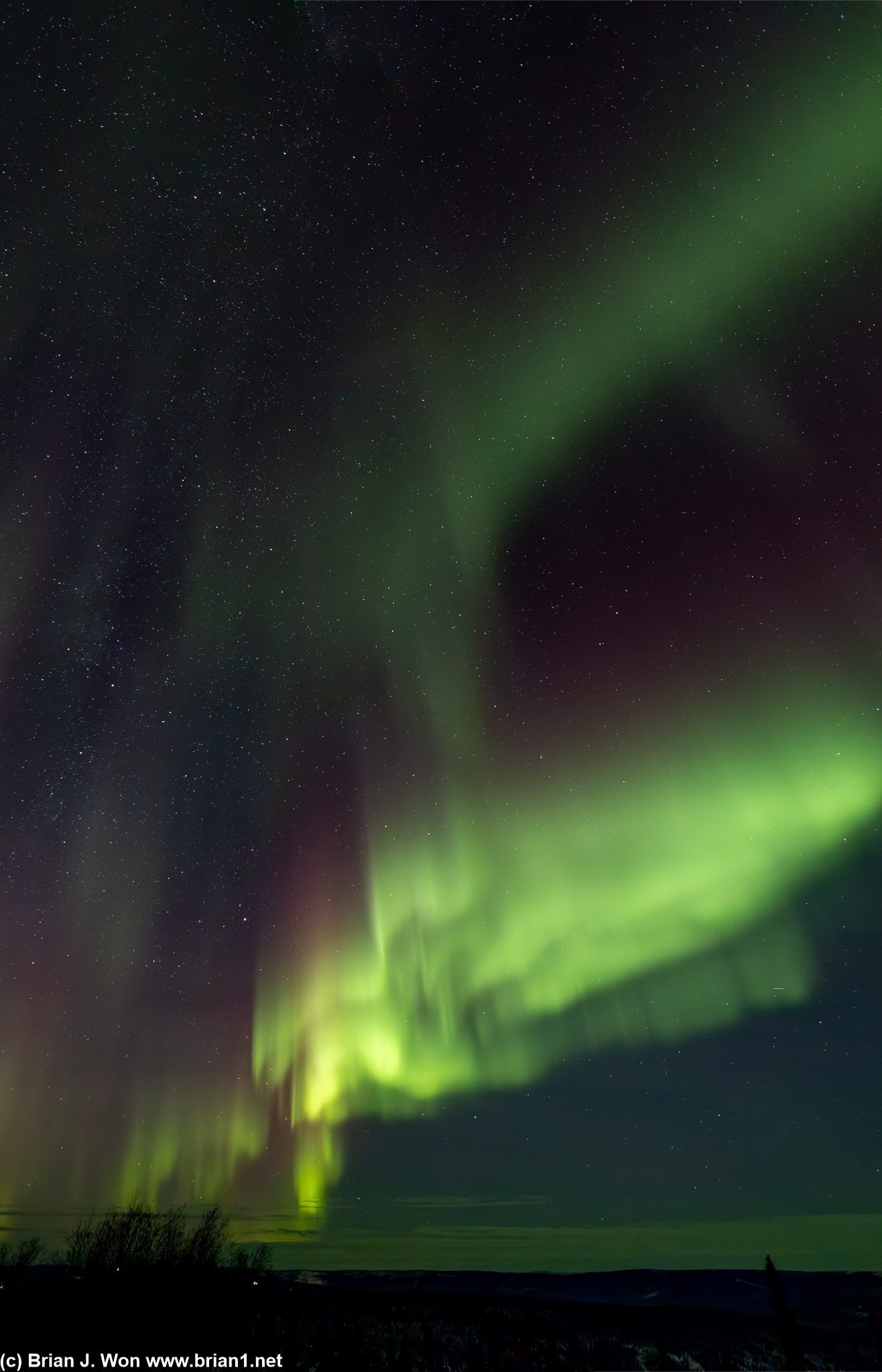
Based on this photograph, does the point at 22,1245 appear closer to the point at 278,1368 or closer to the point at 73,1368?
the point at 278,1368

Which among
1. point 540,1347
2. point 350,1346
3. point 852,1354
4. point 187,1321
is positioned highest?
point 187,1321

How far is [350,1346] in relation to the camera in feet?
255

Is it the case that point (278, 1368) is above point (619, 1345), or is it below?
above

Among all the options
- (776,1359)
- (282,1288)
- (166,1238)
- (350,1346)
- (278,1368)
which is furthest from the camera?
(282,1288)

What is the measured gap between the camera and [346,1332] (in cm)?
7981

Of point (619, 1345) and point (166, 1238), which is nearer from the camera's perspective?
point (166, 1238)

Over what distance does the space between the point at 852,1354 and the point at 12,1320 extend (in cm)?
20600

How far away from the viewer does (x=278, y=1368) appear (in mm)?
59875

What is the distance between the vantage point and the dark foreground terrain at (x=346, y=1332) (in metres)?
54.1

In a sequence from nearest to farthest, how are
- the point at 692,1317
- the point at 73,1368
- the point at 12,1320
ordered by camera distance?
the point at 73,1368
the point at 12,1320
the point at 692,1317

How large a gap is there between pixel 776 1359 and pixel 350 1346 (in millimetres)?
146716

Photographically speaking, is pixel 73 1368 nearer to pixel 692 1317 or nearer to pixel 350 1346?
pixel 350 1346

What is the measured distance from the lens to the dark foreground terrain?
178 feet

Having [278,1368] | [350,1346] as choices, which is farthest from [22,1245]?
[350,1346]
